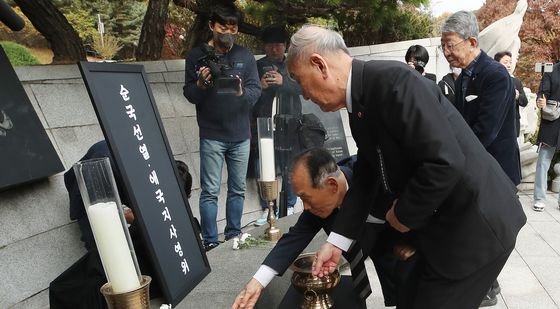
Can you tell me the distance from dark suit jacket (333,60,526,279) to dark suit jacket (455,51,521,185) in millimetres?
1380

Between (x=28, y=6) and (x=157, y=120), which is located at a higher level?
(x=28, y=6)

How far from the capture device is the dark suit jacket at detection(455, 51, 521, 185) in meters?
2.80

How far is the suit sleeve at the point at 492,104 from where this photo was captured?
9.18 ft

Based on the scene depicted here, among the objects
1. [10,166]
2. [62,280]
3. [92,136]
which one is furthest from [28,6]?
[62,280]

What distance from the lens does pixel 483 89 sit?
9.37 ft

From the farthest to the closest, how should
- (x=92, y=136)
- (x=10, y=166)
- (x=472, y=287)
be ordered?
(x=92, y=136) → (x=10, y=166) → (x=472, y=287)

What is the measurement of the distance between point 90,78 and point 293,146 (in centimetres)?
267

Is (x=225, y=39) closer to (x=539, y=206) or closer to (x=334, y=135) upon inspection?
(x=334, y=135)

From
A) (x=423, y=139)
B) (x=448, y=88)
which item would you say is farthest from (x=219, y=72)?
(x=423, y=139)

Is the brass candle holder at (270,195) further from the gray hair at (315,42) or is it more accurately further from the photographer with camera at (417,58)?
the photographer with camera at (417,58)

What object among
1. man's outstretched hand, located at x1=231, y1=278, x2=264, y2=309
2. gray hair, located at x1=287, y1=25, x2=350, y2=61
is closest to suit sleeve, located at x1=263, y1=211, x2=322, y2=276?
man's outstretched hand, located at x1=231, y1=278, x2=264, y2=309

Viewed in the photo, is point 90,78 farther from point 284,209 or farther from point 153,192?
point 284,209

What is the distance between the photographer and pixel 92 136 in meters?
3.76

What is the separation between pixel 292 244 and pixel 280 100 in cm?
278
